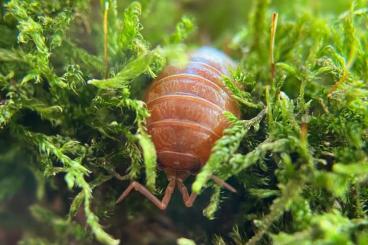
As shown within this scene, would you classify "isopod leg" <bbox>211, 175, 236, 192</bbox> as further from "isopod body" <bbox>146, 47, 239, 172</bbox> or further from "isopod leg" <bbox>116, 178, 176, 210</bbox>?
"isopod leg" <bbox>116, 178, 176, 210</bbox>

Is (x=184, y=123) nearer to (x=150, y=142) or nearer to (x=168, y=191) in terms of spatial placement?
(x=150, y=142)

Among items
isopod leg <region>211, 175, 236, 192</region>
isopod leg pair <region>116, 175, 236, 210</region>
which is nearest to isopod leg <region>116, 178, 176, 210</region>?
isopod leg pair <region>116, 175, 236, 210</region>

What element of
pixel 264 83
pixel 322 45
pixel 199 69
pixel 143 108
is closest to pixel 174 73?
pixel 199 69

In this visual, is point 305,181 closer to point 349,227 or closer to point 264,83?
point 349,227

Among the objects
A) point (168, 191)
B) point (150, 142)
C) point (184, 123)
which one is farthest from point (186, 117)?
point (168, 191)

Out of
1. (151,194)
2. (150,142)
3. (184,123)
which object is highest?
(184,123)

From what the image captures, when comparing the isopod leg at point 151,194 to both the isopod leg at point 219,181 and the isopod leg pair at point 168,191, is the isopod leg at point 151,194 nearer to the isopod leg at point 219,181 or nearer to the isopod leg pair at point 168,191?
the isopod leg pair at point 168,191

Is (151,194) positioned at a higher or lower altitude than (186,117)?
lower
